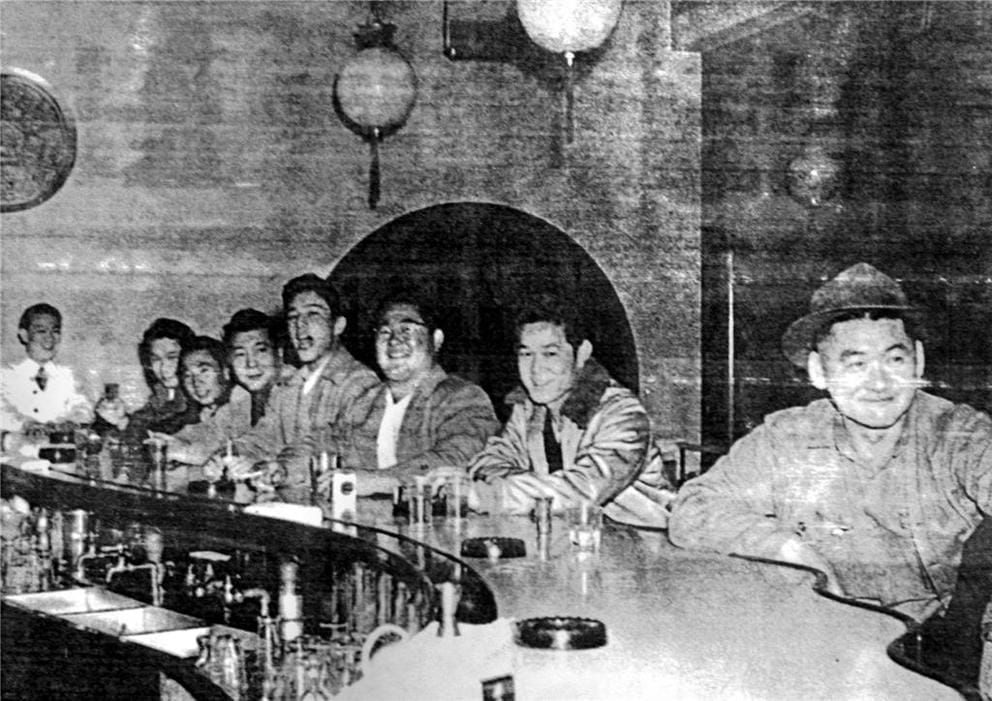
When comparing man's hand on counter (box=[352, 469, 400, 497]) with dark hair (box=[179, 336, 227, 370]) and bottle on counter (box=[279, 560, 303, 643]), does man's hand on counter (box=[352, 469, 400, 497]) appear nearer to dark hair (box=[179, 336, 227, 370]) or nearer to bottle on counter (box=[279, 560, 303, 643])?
bottle on counter (box=[279, 560, 303, 643])

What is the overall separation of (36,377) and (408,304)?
1.12m

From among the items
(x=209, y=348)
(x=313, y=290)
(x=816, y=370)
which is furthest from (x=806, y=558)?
(x=209, y=348)

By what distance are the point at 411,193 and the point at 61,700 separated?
1.74 m

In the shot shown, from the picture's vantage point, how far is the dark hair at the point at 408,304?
10.9 ft

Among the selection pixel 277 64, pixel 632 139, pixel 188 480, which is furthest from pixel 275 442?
pixel 632 139

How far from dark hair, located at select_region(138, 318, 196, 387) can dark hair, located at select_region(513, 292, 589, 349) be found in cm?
101

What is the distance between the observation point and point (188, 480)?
3.38m

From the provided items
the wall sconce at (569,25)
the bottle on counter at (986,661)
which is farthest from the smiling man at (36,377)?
the bottle on counter at (986,661)

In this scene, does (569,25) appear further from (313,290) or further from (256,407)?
(256,407)

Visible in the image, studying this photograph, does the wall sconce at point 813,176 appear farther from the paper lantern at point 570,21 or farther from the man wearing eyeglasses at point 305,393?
the man wearing eyeglasses at point 305,393

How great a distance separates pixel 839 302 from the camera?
123 inches

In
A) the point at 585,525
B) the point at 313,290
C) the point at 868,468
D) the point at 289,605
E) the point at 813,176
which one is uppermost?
the point at 813,176

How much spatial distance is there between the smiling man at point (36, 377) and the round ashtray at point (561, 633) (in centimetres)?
172

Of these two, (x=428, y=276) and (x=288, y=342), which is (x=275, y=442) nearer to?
(x=288, y=342)
